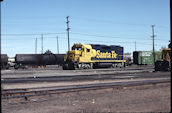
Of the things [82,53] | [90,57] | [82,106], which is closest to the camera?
[82,106]

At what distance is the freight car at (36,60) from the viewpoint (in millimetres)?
45641

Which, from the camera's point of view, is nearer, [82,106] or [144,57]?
[82,106]

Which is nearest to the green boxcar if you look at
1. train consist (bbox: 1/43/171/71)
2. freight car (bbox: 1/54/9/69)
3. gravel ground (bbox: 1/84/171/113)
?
train consist (bbox: 1/43/171/71)

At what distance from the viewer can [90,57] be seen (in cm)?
3600

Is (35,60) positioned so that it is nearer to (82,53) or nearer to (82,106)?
(82,53)

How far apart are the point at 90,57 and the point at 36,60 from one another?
15093mm

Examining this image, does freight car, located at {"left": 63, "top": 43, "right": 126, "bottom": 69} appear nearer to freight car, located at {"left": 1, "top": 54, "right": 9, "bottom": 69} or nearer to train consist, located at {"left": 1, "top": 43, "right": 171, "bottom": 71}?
train consist, located at {"left": 1, "top": 43, "right": 171, "bottom": 71}

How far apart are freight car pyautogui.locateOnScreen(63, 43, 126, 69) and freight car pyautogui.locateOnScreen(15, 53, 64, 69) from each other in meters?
12.3

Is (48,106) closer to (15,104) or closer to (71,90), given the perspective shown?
(15,104)

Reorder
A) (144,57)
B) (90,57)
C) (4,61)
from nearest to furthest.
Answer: (90,57)
(4,61)
(144,57)

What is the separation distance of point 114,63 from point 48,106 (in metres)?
32.0

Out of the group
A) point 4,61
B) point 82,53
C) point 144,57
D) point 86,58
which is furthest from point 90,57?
point 144,57

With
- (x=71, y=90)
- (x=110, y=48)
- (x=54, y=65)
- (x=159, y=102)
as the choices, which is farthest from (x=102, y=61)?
(x=159, y=102)

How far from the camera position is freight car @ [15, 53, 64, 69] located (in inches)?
1797
